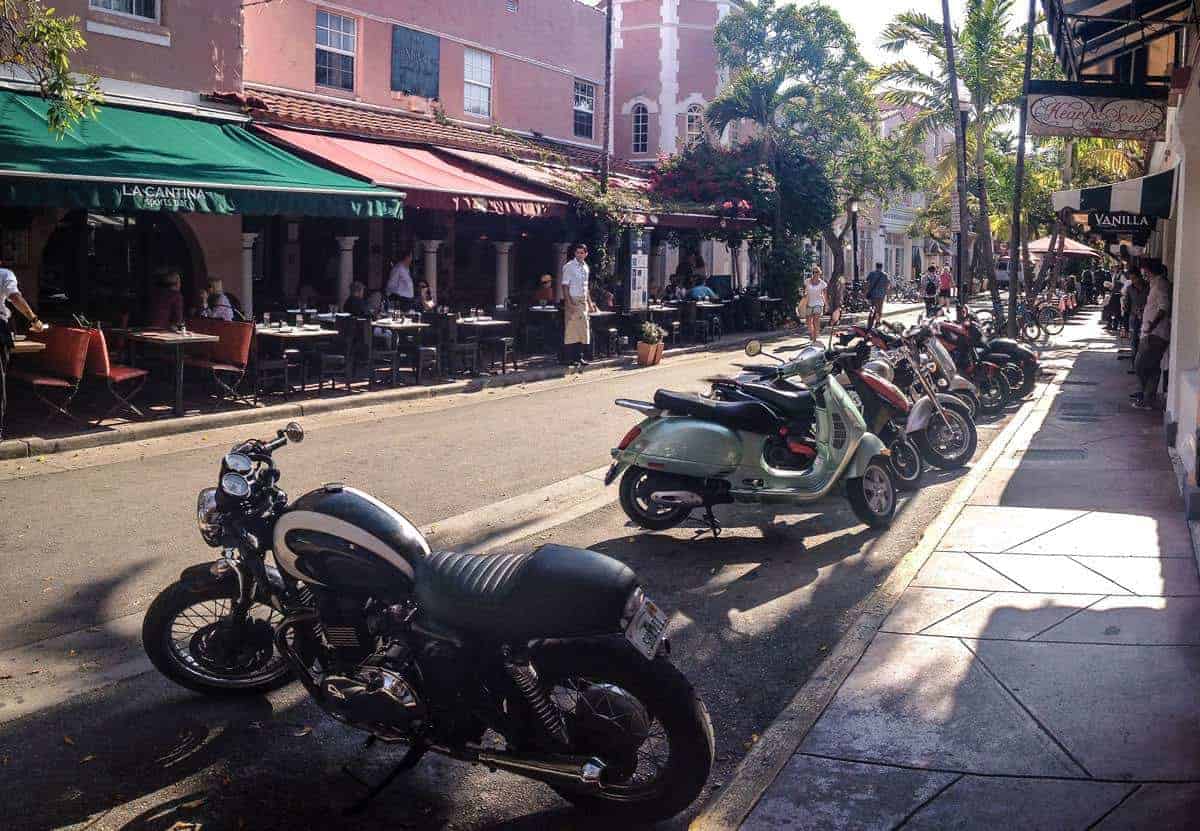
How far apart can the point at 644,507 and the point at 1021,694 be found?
337 centimetres

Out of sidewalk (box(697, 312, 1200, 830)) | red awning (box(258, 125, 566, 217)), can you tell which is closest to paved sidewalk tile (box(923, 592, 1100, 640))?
sidewalk (box(697, 312, 1200, 830))

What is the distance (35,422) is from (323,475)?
3.80m

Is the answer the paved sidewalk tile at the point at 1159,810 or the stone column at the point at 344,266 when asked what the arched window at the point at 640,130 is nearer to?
the stone column at the point at 344,266

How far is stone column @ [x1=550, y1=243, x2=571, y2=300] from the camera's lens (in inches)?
898

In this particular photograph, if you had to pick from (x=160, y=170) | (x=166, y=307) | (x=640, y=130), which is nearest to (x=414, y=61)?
(x=166, y=307)

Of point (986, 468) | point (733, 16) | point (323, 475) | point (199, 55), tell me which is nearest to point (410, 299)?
point (199, 55)

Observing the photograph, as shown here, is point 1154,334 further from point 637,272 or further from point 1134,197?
point 637,272

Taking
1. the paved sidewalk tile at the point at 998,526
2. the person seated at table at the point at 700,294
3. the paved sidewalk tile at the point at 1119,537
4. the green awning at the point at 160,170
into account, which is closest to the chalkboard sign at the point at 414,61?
the person seated at table at the point at 700,294

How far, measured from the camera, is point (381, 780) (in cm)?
409

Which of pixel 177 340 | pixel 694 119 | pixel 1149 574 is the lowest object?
pixel 1149 574

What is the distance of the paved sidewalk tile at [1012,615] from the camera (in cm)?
563

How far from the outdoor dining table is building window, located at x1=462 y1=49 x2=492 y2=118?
45.1 feet

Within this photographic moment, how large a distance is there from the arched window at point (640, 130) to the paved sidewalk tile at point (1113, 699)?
106 ft

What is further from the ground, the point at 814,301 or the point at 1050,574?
the point at 814,301
